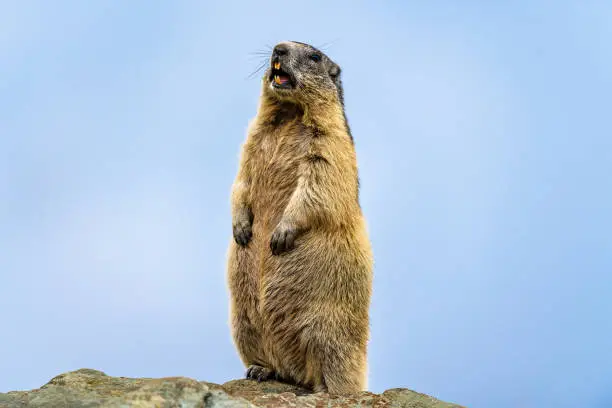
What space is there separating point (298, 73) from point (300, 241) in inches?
68.9

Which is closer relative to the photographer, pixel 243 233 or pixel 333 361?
pixel 333 361

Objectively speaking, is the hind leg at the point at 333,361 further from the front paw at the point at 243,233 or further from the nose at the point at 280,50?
the nose at the point at 280,50

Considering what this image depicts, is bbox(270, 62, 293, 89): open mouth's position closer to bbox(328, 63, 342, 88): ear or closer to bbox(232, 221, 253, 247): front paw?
bbox(328, 63, 342, 88): ear

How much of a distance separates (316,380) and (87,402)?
106 inches

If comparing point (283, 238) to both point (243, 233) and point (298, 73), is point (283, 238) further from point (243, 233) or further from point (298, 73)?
point (298, 73)

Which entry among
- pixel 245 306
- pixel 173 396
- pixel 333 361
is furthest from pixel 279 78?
pixel 173 396

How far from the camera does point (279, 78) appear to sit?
8352 millimetres

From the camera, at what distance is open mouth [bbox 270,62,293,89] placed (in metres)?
8.29

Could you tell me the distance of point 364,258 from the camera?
7926mm

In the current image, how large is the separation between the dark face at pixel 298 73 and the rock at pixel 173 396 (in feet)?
9.47

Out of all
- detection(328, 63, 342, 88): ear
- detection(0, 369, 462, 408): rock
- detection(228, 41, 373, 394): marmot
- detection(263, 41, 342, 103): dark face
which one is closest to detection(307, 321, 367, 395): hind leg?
detection(228, 41, 373, 394): marmot

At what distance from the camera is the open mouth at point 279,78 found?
8289mm

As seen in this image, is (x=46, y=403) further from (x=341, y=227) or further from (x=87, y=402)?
(x=341, y=227)

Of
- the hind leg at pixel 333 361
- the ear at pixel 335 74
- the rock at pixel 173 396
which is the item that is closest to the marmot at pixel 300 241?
the hind leg at pixel 333 361
